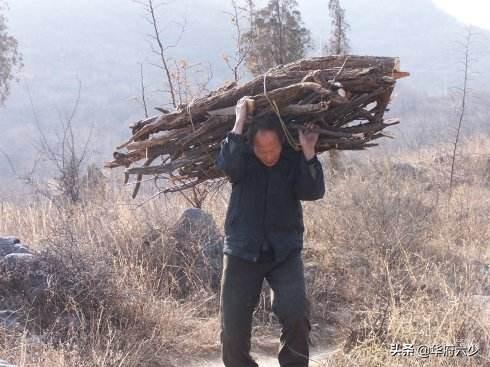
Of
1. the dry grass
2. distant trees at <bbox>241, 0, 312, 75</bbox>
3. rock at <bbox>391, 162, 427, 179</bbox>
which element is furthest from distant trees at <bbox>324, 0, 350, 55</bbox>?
the dry grass

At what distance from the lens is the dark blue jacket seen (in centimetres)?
324

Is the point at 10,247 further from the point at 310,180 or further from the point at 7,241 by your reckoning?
the point at 310,180

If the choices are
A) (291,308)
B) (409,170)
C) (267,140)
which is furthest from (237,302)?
(409,170)

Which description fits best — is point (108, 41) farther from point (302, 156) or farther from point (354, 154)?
point (302, 156)

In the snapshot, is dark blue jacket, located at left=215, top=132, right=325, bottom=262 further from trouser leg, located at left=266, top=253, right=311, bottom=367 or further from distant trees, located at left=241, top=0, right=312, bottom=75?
distant trees, located at left=241, top=0, right=312, bottom=75

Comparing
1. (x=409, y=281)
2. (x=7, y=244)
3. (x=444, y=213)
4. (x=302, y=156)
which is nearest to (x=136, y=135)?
(x=302, y=156)

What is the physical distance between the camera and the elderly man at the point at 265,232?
3234mm

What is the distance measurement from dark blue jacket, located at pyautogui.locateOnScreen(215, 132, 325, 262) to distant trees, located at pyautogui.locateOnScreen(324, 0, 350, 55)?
925cm

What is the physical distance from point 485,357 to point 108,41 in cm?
8068

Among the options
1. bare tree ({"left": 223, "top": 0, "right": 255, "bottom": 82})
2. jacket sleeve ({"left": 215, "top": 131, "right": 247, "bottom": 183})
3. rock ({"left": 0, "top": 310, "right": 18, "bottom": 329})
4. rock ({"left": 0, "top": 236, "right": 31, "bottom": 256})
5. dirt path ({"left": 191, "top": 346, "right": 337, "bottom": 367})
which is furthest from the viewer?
bare tree ({"left": 223, "top": 0, "right": 255, "bottom": 82})

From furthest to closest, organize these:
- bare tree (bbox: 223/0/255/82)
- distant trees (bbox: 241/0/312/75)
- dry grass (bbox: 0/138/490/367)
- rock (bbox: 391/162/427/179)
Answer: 1. rock (bbox: 391/162/427/179)
2. distant trees (bbox: 241/0/312/75)
3. bare tree (bbox: 223/0/255/82)
4. dry grass (bbox: 0/138/490/367)

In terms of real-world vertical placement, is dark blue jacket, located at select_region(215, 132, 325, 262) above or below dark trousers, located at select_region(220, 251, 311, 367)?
above

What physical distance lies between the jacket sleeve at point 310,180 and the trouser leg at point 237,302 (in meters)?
0.47

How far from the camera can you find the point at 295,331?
327 cm
